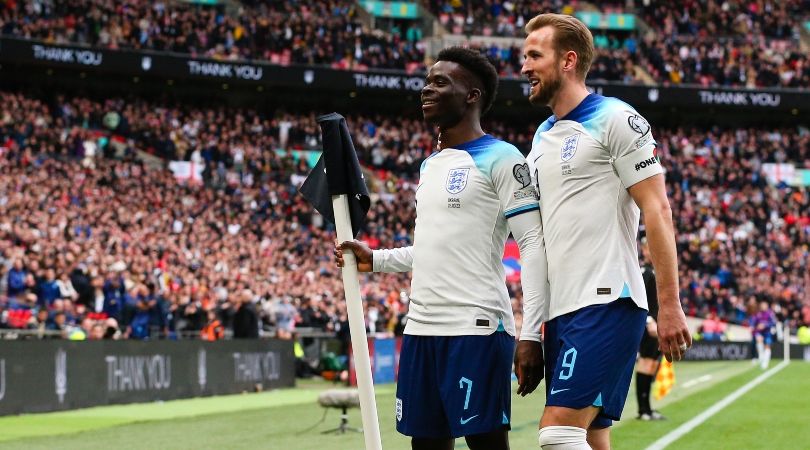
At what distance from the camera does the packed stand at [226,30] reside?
4125cm

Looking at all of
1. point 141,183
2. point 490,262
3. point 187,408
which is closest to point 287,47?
point 141,183

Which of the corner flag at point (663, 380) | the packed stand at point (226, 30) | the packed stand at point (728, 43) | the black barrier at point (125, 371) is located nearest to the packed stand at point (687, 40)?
the packed stand at point (728, 43)

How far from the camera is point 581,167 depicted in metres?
5.18

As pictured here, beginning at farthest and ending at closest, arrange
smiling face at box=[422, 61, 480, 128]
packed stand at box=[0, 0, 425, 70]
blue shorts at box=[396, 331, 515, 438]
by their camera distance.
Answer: packed stand at box=[0, 0, 425, 70]
smiling face at box=[422, 61, 480, 128]
blue shorts at box=[396, 331, 515, 438]

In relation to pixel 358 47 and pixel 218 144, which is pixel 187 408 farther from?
pixel 358 47

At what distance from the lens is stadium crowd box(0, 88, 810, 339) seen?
73.0 feet

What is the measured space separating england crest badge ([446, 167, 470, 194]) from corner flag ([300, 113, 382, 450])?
450 mm

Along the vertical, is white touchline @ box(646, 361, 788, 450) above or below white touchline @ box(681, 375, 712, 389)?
below

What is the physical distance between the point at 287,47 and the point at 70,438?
3432cm

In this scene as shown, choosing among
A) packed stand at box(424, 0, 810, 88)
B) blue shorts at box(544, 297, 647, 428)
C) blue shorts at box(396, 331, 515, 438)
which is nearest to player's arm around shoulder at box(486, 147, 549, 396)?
blue shorts at box(544, 297, 647, 428)

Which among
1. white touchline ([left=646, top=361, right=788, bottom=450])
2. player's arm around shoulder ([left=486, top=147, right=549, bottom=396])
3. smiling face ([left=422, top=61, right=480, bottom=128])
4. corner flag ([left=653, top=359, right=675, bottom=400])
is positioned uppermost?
smiling face ([left=422, top=61, right=480, bottom=128])

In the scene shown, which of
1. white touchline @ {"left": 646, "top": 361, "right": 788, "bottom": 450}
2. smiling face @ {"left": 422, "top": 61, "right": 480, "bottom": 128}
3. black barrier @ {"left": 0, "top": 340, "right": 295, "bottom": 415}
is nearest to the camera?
smiling face @ {"left": 422, "top": 61, "right": 480, "bottom": 128}

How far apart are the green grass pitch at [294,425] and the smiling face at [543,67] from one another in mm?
7047

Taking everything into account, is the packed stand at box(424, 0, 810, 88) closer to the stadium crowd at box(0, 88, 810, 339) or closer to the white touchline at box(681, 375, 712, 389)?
the stadium crowd at box(0, 88, 810, 339)
